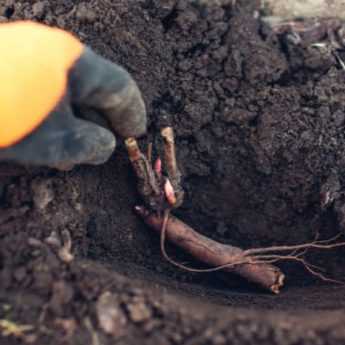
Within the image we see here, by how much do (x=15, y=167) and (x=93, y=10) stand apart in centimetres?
76

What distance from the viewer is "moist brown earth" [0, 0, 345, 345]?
2283 millimetres

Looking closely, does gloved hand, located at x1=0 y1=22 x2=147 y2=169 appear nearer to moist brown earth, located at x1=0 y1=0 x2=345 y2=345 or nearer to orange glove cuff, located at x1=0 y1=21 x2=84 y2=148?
orange glove cuff, located at x1=0 y1=21 x2=84 y2=148

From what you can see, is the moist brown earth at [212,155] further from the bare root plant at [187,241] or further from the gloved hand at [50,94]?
the gloved hand at [50,94]

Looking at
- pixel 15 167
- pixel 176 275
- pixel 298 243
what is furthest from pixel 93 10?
pixel 298 243

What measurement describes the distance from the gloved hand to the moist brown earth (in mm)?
279

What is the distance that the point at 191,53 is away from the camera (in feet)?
9.04

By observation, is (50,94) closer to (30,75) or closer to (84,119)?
(30,75)

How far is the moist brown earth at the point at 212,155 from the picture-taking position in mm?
2283

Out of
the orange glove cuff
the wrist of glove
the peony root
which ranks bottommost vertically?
the peony root

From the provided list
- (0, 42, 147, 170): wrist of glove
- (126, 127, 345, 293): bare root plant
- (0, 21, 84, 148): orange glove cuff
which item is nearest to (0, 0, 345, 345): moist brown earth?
(126, 127, 345, 293): bare root plant

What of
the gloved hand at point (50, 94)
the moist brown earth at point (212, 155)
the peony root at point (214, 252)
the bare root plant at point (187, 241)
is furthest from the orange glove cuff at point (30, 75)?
the peony root at point (214, 252)

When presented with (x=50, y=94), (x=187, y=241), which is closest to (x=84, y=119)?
(x=50, y=94)

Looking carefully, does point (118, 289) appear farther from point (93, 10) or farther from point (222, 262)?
point (93, 10)

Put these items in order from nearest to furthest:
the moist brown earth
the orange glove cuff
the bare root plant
Result: the orange glove cuff → the moist brown earth → the bare root plant
